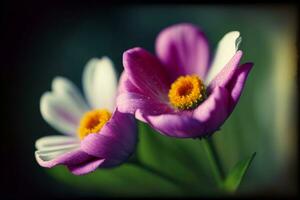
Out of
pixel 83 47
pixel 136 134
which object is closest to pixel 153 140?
pixel 136 134

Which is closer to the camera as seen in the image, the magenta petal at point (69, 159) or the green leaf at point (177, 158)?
the magenta petal at point (69, 159)

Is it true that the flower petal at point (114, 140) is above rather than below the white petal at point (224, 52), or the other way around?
below

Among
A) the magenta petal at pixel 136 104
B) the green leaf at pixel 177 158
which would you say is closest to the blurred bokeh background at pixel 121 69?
the green leaf at pixel 177 158

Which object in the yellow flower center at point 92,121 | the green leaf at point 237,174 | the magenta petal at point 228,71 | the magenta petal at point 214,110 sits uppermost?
the magenta petal at point 228,71

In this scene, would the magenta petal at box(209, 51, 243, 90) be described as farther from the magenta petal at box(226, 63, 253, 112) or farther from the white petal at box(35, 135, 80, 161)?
the white petal at box(35, 135, 80, 161)

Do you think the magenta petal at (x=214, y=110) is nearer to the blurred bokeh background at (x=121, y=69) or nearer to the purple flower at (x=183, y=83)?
the purple flower at (x=183, y=83)
